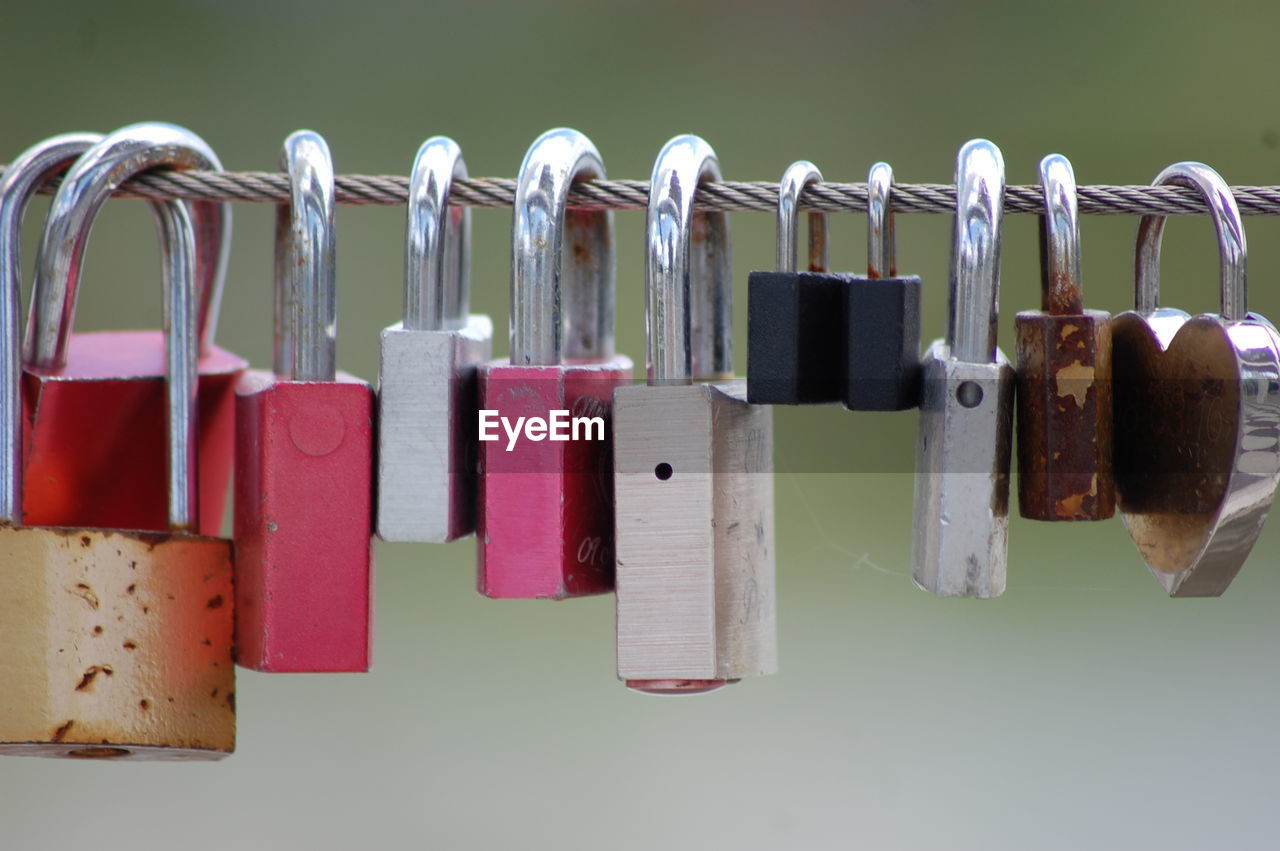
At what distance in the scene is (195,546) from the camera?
26.4 inches

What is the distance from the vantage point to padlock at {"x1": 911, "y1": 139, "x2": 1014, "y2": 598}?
59 cm

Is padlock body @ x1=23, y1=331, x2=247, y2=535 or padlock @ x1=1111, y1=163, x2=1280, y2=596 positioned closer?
padlock @ x1=1111, y1=163, x2=1280, y2=596

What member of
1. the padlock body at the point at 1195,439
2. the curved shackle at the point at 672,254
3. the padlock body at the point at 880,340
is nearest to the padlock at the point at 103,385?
the curved shackle at the point at 672,254

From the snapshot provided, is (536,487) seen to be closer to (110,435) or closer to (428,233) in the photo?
(428,233)

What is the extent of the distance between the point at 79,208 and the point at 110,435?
121 mm

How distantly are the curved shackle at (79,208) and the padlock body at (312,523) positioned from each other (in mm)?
123

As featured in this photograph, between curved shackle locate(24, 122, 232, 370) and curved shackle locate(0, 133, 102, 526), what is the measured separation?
0.05 ft

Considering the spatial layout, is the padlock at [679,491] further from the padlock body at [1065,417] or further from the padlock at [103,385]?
the padlock at [103,385]

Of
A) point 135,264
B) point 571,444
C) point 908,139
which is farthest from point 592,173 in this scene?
point 135,264

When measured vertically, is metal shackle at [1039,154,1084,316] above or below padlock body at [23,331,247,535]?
above

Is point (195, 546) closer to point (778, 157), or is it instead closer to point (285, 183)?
point (285, 183)

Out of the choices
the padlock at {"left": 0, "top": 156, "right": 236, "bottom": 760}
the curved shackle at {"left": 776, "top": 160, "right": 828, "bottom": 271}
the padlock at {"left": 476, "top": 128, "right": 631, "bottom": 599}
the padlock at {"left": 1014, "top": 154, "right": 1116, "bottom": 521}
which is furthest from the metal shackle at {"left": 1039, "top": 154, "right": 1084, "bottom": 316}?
the padlock at {"left": 0, "top": 156, "right": 236, "bottom": 760}

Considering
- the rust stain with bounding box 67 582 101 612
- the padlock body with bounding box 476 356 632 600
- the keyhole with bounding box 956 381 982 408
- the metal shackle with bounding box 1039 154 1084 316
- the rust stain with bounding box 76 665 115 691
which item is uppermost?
the metal shackle with bounding box 1039 154 1084 316

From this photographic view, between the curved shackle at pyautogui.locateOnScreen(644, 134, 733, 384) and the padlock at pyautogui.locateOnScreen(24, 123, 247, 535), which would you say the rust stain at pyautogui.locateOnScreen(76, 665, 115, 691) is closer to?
the padlock at pyautogui.locateOnScreen(24, 123, 247, 535)
